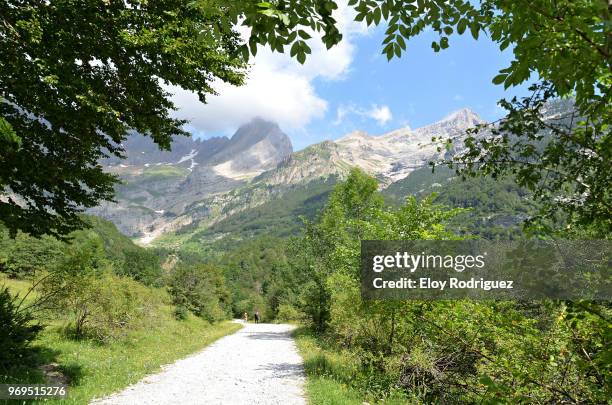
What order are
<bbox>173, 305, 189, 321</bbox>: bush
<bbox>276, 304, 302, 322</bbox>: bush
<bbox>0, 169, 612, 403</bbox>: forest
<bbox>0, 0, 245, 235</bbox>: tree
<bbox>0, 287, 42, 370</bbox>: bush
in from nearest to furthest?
<bbox>0, 169, 612, 403</bbox>: forest < <bbox>0, 0, 245, 235</bbox>: tree < <bbox>0, 287, 42, 370</bbox>: bush < <bbox>173, 305, 189, 321</bbox>: bush < <bbox>276, 304, 302, 322</bbox>: bush

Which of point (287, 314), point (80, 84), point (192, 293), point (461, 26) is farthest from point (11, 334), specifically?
point (287, 314)

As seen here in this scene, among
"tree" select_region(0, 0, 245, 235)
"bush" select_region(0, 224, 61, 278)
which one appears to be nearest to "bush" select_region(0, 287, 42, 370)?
"tree" select_region(0, 0, 245, 235)

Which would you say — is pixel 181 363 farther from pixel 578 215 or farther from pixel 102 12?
pixel 578 215

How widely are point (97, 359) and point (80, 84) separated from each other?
1085cm

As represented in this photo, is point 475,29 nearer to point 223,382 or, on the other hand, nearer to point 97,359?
point 223,382

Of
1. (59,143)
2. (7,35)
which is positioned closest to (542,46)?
(7,35)

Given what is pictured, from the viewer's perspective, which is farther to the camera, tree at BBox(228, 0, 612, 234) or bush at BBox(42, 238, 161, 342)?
bush at BBox(42, 238, 161, 342)

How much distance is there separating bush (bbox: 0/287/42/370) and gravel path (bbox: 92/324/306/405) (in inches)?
108

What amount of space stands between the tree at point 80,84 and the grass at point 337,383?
26.6ft

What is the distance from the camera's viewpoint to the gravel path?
9.76 m

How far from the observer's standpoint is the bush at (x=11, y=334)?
9609 millimetres

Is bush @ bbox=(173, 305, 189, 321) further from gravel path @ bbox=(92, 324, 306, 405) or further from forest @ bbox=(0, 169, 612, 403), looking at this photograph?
gravel path @ bbox=(92, 324, 306, 405)

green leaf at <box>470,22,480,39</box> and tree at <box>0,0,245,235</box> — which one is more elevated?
tree at <box>0,0,245,235</box>

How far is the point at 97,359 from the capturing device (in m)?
13.8
